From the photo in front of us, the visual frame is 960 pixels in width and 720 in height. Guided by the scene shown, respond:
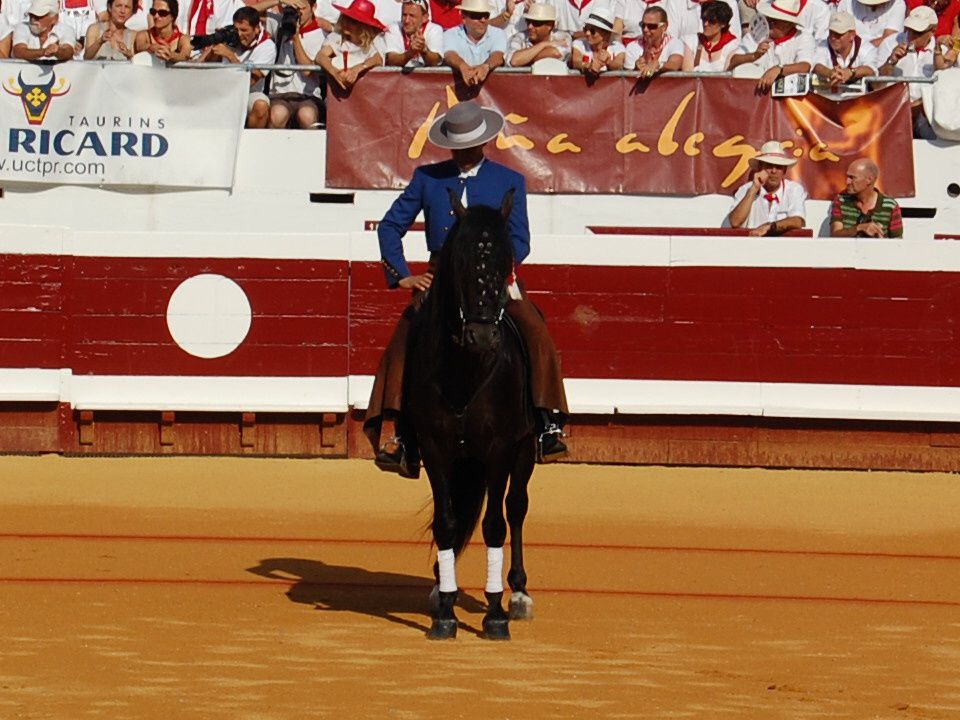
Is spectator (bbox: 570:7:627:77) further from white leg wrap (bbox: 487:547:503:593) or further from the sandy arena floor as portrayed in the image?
white leg wrap (bbox: 487:547:503:593)

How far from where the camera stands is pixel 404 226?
7.58 meters

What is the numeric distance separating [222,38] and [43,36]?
4.05 feet

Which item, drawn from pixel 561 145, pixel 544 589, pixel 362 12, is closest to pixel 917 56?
pixel 561 145

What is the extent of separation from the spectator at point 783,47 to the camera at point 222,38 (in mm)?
3470

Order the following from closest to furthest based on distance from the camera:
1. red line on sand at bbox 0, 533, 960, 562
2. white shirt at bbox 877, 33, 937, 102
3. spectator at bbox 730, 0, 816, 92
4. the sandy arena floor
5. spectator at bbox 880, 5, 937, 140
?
the sandy arena floor
red line on sand at bbox 0, 533, 960, 562
spectator at bbox 730, 0, 816, 92
spectator at bbox 880, 5, 937, 140
white shirt at bbox 877, 33, 937, 102

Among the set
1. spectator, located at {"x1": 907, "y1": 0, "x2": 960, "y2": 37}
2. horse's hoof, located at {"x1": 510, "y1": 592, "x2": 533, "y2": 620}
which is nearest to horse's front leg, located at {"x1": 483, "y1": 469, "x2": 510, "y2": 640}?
horse's hoof, located at {"x1": 510, "y1": 592, "x2": 533, "y2": 620}

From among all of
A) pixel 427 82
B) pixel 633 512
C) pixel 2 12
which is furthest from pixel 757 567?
pixel 2 12

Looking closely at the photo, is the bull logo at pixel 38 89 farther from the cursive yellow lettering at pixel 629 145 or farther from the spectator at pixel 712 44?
the spectator at pixel 712 44

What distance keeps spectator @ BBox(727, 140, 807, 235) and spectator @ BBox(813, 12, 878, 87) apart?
2.61 ft

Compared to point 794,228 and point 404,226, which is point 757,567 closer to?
point 404,226

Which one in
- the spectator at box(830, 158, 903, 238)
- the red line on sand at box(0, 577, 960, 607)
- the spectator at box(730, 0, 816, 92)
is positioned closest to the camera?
the red line on sand at box(0, 577, 960, 607)

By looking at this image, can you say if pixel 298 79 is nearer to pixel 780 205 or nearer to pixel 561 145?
pixel 561 145

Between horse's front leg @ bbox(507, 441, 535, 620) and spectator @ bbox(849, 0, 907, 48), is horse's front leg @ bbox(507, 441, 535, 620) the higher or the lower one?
the lower one

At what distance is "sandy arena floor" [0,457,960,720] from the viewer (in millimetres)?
6051
